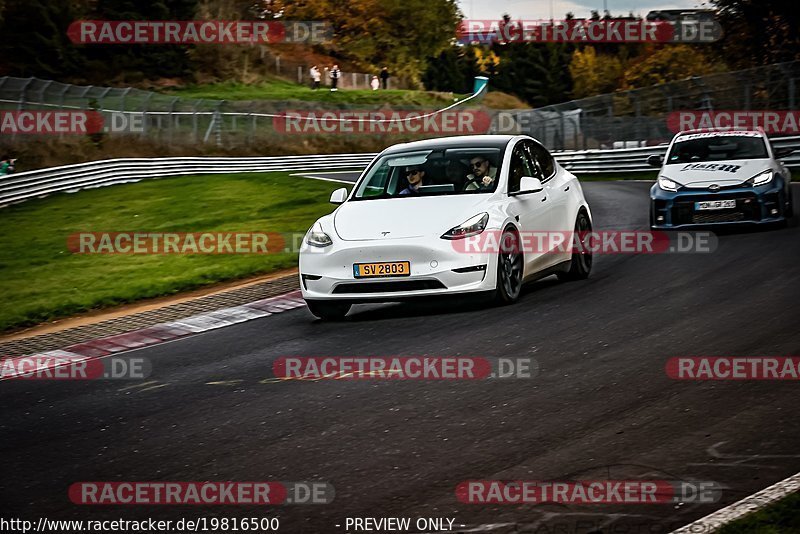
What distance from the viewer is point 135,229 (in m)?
23.6

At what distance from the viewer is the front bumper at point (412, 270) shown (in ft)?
34.6

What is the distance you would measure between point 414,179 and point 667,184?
596 centimetres

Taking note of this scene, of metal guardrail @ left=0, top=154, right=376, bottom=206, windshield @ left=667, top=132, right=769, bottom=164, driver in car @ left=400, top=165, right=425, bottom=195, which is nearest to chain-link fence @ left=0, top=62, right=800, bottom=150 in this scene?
metal guardrail @ left=0, top=154, right=376, bottom=206

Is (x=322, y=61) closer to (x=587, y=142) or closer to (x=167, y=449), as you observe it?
(x=587, y=142)

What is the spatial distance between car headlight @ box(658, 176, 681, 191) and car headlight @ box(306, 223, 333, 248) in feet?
22.5

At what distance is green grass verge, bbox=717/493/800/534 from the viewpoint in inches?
179

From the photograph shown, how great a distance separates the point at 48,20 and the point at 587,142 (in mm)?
45806

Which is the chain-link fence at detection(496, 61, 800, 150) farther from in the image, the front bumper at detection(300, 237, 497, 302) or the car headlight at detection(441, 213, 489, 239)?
the front bumper at detection(300, 237, 497, 302)

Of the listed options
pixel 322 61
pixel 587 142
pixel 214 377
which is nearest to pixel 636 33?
pixel 322 61

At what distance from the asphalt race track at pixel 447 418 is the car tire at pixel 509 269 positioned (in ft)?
0.52

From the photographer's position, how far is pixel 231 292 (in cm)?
1411

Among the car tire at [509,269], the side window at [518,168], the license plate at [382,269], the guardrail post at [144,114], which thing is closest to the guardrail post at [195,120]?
the guardrail post at [144,114]

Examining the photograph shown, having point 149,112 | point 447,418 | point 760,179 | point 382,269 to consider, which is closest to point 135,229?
point 760,179

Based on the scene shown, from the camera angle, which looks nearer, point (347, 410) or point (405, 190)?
point (347, 410)
